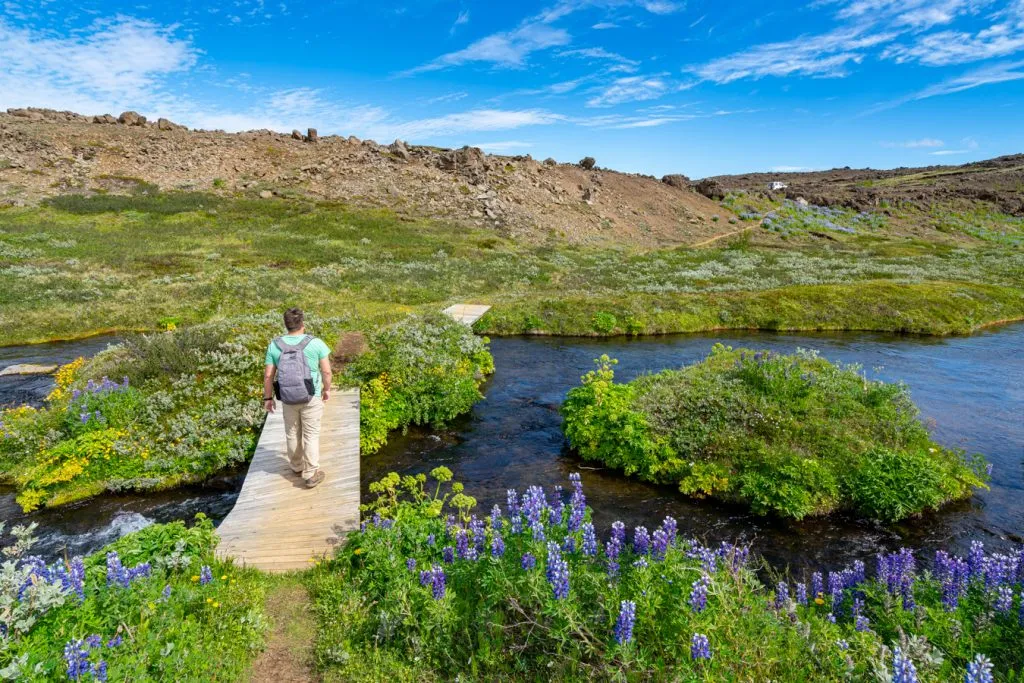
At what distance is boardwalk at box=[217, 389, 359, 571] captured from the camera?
8.55 metres

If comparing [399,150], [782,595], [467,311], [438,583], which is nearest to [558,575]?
[438,583]

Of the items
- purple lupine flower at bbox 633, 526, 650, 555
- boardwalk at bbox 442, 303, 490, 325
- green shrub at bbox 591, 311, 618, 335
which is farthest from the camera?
green shrub at bbox 591, 311, 618, 335

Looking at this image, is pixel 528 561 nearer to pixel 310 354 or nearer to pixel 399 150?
pixel 310 354

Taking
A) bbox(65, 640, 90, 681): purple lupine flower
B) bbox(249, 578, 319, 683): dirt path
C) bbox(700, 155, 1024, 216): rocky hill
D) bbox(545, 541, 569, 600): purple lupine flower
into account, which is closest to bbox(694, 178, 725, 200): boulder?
bbox(700, 155, 1024, 216): rocky hill

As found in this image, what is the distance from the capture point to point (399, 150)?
87062mm

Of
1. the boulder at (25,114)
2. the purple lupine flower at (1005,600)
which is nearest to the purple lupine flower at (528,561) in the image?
the purple lupine flower at (1005,600)

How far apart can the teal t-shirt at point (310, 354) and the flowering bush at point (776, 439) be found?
681 cm

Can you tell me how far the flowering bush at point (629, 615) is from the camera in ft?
15.1

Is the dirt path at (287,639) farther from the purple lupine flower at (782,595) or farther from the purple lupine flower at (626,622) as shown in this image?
the purple lupine flower at (782,595)

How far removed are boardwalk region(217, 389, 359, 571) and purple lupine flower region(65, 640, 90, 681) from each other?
10.9ft

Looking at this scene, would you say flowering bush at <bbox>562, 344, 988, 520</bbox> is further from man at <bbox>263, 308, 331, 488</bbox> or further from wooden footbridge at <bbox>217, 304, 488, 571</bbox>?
man at <bbox>263, 308, 331, 488</bbox>

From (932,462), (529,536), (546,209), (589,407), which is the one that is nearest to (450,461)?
(589,407)

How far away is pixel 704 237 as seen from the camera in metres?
78.1

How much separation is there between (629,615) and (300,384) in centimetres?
733
